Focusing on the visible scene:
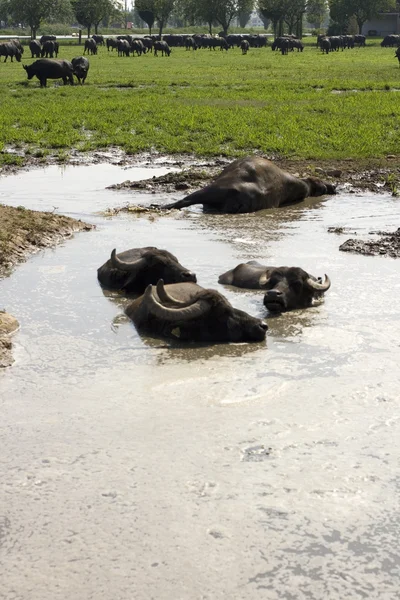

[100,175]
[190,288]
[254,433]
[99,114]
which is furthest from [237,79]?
[254,433]

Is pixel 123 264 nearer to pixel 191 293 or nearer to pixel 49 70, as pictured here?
pixel 191 293

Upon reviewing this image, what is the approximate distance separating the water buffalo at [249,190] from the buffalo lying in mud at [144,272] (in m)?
3.48

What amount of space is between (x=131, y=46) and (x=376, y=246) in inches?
2000

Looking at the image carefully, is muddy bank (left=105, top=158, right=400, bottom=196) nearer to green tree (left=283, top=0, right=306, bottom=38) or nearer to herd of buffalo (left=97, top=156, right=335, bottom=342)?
herd of buffalo (left=97, top=156, right=335, bottom=342)

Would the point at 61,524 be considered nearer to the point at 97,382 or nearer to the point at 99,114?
the point at 97,382

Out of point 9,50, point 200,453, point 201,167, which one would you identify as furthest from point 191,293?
point 9,50

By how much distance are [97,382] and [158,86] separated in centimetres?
2538

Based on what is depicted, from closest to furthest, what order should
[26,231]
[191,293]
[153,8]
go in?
1. [191,293]
2. [26,231]
3. [153,8]

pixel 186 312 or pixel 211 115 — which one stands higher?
pixel 211 115

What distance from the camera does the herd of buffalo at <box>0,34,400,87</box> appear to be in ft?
108

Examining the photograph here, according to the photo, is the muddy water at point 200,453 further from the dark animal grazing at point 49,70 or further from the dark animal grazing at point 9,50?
the dark animal grazing at point 9,50

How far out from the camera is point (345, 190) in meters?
13.6

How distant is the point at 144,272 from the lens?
8430mm

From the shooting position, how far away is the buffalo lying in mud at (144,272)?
27.2 feet
